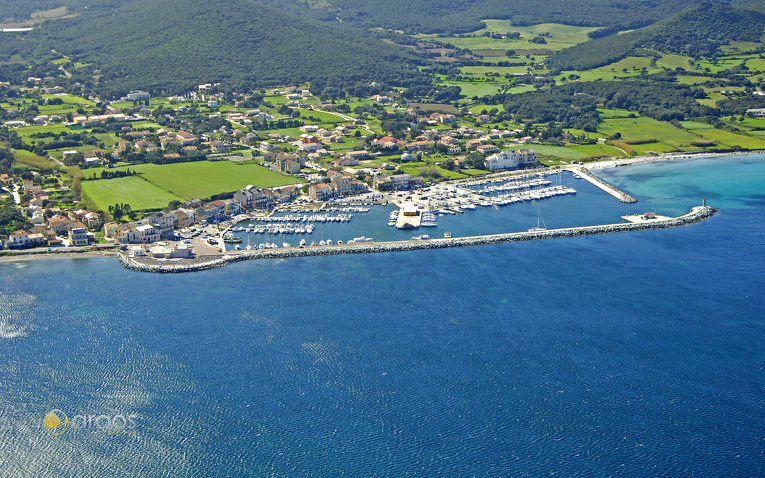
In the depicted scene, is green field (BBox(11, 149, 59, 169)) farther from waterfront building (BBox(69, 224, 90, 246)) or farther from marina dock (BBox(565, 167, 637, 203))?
marina dock (BBox(565, 167, 637, 203))

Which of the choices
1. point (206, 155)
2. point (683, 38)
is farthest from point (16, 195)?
point (683, 38)

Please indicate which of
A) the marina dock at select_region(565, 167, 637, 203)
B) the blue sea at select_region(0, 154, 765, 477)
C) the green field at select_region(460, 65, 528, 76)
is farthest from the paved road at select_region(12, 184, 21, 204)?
the green field at select_region(460, 65, 528, 76)

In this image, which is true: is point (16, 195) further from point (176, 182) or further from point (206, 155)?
point (206, 155)

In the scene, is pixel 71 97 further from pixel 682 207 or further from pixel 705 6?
pixel 705 6

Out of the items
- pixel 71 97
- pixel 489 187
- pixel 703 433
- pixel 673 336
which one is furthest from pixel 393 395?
pixel 71 97

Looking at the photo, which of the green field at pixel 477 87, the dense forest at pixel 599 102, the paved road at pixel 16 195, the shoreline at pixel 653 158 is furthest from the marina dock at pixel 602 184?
the paved road at pixel 16 195

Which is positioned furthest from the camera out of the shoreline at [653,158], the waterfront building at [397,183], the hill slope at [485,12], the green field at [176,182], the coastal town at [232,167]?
the hill slope at [485,12]

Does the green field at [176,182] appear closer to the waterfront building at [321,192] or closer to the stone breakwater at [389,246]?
the waterfront building at [321,192]
